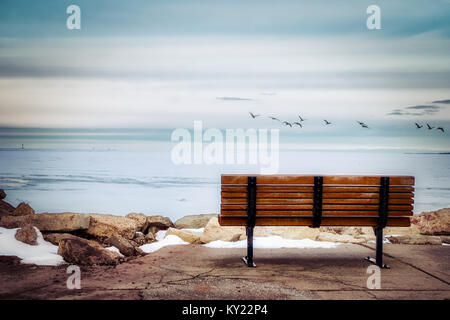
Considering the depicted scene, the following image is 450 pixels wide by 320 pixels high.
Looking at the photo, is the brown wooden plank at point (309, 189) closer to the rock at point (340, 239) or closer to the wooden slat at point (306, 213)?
the wooden slat at point (306, 213)

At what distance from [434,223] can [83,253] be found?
244 inches

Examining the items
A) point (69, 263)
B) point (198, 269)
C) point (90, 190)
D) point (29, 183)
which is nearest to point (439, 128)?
point (198, 269)

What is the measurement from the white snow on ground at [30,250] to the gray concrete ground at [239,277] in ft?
0.56

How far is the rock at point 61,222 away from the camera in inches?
254

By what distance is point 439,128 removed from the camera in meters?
8.84

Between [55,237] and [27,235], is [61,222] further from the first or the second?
[27,235]

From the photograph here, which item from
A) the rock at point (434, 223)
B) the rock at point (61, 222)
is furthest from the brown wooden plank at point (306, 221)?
the rock at point (434, 223)

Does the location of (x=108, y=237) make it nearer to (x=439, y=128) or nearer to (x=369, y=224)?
(x=369, y=224)

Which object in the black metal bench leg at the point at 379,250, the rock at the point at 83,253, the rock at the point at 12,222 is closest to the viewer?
the rock at the point at 83,253

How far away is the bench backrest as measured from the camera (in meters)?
5.40

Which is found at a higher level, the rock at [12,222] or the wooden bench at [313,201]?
the wooden bench at [313,201]

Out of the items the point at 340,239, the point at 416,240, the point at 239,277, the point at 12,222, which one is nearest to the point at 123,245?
the point at 12,222

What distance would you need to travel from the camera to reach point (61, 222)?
653cm

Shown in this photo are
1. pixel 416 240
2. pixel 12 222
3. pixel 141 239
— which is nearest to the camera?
pixel 12 222
